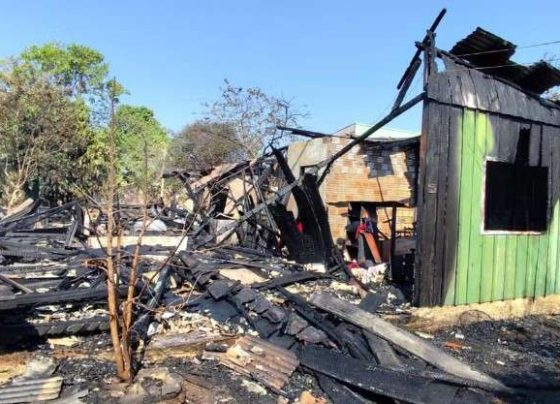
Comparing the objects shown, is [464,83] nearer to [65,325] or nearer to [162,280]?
[162,280]

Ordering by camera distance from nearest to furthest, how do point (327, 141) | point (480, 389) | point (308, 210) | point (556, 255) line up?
point (480, 389), point (556, 255), point (308, 210), point (327, 141)

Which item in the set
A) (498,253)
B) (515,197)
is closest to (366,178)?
(515,197)

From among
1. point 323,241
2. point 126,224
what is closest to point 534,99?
point 323,241

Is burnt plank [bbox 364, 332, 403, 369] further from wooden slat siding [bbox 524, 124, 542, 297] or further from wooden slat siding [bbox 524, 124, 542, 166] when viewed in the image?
wooden slat siding [bbox 524, 124, 542, 166]

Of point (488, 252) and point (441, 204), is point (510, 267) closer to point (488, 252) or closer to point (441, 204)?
point (488, 252)

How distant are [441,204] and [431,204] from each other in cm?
18

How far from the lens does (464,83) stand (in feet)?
22.8

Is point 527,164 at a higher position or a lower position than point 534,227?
higher

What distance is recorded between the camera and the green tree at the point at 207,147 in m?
30.0

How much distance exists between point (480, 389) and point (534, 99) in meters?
5.25

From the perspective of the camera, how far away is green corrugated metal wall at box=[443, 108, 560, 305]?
6.87 metres

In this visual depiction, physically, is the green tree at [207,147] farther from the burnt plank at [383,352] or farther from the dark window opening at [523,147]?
the burnt plank at [383,352]

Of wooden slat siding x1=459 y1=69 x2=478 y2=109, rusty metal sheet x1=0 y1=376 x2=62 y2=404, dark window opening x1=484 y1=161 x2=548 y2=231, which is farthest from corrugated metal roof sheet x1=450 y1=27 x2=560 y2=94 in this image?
rusty metal sheet x1=0 y1=376 x2=62 y2=404

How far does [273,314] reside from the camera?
19.0 feet
